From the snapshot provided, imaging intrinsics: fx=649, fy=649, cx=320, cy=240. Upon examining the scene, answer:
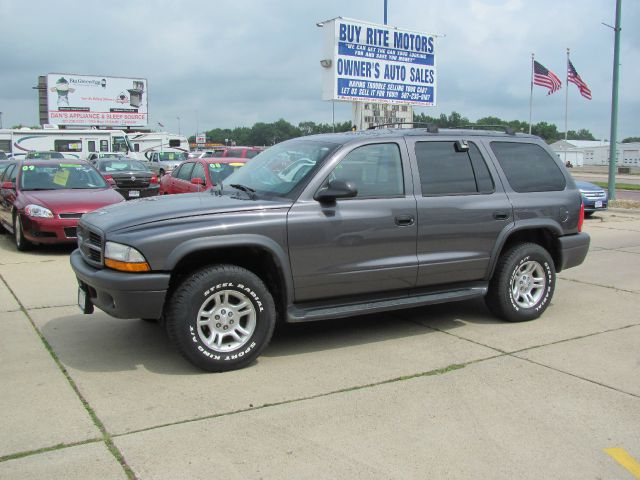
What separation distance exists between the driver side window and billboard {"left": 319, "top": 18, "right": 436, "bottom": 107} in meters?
13.3

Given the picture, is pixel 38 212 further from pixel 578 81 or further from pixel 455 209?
pixel 578 81

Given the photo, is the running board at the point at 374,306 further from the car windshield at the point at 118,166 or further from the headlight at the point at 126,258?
the car windshield at the point at 118,166

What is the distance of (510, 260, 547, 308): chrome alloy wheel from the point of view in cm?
621

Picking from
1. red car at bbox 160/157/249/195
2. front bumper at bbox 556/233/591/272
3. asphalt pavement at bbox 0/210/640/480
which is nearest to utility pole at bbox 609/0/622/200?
red car at bbox 160/157/249/195

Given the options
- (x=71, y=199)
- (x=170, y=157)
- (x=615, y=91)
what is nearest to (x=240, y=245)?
(x=71, y=199)

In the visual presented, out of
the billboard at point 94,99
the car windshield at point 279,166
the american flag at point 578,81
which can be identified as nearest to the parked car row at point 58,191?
the car windshield at point 279,166

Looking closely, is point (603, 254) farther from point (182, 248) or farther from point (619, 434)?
point (182, 248)

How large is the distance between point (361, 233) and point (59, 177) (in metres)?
7.67

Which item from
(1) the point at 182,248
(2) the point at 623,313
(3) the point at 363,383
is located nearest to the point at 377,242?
(3) the point at 363,383

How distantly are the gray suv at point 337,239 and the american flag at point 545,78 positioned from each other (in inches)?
886

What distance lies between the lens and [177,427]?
3.91 metres

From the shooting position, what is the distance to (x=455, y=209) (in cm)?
568

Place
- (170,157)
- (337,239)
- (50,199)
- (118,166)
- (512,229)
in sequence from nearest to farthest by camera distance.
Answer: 1. (337,239)
2. (512,229)
3. (50,199)
4. (118,166)
5. (170,157)

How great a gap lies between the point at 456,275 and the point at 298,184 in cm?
170
